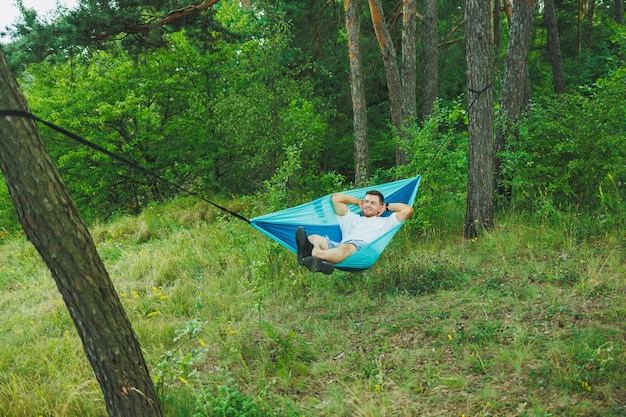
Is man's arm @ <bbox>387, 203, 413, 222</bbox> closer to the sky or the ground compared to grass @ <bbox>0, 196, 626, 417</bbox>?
closer to the sky

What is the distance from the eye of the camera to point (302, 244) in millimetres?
3816

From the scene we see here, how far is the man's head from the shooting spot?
436 cm

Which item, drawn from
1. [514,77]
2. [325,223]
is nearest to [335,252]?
[325,223]

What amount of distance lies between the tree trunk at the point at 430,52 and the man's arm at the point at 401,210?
408cm

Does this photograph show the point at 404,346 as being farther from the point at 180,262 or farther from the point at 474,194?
the point at 180,262

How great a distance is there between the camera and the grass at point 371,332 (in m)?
2.69

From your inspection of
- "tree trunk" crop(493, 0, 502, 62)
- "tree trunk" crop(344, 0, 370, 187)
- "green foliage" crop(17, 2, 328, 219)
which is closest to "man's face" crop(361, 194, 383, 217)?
"tree trunk" crop(344, 0, 370, 187)

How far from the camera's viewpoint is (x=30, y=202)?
2020 millimetres

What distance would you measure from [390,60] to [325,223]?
4.07 meters

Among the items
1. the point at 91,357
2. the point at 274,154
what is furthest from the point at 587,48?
the point at 91,357

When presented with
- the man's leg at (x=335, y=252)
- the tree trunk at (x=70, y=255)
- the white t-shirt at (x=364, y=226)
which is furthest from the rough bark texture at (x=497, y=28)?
the tree trunk at (x=70, y=255)

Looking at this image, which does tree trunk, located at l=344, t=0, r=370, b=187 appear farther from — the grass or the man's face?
the man's face

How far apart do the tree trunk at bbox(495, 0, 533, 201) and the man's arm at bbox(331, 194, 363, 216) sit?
178cm

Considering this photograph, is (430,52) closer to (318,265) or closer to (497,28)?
(497,28)
